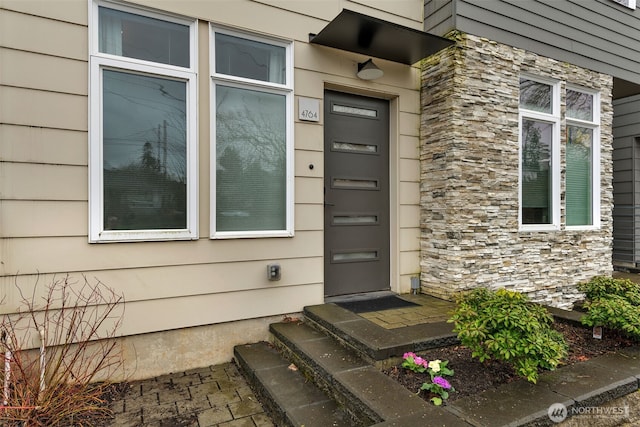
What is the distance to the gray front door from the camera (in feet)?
12.3

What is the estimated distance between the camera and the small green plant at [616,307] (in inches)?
109

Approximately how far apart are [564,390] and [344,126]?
2.86 meters

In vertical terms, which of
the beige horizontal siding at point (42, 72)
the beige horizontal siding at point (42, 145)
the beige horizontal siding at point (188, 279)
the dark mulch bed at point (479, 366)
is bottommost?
the dark mulch bed at point (479, 366)

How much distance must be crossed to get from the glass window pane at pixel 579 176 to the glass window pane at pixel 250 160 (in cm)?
381

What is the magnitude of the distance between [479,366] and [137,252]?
8.73 ft

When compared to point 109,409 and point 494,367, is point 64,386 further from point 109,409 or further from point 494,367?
point 494,367

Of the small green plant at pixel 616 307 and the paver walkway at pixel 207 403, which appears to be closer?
the paver walkway at pixel 207 403

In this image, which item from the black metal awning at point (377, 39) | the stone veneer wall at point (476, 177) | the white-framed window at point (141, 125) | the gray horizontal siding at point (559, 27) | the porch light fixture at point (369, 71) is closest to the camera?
the white-framed window at point (141, 125)

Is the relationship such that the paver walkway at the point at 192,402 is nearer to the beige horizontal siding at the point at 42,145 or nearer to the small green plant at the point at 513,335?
the small green plant at the point at 513,335

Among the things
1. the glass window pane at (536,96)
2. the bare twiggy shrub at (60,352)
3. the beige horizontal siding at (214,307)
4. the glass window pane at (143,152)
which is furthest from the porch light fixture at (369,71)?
the bare twiggy shrub at (60,352)

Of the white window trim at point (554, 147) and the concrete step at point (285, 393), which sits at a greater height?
the white window trim at point (554, 147)

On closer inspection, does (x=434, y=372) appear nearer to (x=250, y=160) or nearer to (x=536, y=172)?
(x=250, y=160)

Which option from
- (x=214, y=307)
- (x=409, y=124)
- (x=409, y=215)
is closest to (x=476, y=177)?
(x=409, y=215)

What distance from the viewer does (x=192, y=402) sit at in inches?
98.3
